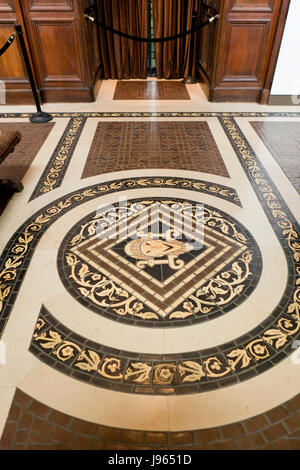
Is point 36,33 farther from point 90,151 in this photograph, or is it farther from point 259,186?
point 259,186

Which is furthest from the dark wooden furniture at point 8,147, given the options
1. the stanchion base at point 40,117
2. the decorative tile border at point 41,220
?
the stanchion base at point 40,117

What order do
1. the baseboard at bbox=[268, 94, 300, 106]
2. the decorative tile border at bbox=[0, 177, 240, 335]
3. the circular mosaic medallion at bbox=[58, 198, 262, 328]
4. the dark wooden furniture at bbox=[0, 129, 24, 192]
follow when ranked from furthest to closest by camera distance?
the baseboard at bbox=[268, 94, 300, 106], the dark wooden furniture at bbox=[0, 129, 24, 192], the decorative tile border at bbox=[0, 177, 240, 335], the circular mosaic medallion at bbox=[58, 198, 262, 328]

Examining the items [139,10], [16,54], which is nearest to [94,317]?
[16,54]

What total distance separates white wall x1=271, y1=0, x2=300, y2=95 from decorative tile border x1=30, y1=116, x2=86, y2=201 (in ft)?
9.30

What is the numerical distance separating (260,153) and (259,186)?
0.73m

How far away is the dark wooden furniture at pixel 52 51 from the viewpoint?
4258 millimetres

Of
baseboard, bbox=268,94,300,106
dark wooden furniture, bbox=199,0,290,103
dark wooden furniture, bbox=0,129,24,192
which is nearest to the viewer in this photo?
dark wooden furniture, bbox=0,129,24,192

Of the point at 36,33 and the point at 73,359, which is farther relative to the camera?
the point at 36,33

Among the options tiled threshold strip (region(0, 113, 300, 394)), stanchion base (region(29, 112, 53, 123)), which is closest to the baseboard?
tiled threshold strip (region(0, 113, 300, 394))

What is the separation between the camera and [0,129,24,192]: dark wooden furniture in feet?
8.64

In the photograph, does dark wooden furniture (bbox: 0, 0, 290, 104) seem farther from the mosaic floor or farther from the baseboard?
the mosaic floor

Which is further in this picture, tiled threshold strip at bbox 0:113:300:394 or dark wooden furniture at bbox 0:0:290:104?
dark wooden furniture at bbox 0:0:290:104

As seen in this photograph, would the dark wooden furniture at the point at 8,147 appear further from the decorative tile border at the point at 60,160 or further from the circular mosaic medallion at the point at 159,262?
the circular mosaic medallion at the point at 159,262

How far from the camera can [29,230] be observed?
2541 millimetres
